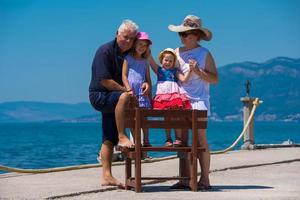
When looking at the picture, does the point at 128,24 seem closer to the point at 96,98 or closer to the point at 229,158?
the point at 96,98

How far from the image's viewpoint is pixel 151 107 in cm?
834

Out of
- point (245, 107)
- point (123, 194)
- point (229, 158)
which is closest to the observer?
point (123, 194)

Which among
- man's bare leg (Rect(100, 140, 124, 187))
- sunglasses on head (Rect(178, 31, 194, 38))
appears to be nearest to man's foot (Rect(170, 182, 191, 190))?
man's bare leg (Rect(100, 140, 124, 187))

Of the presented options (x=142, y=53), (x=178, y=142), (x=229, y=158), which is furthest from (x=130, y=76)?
(x=229, y=158)

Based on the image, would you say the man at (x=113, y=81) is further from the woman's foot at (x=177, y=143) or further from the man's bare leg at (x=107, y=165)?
the woman's foot at (x=177, y=143)

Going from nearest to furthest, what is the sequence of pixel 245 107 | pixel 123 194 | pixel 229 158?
pixel 123 194, pixel 229 158, pixel 245 107

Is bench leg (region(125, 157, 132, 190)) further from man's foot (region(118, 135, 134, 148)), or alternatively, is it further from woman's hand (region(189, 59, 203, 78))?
woman's hand (region(189, 59, 203, 78))

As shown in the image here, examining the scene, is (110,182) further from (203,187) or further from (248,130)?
(248,130)

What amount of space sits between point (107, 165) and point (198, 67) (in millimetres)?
1381

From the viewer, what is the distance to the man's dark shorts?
27.1 feet

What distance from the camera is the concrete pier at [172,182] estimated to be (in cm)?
784

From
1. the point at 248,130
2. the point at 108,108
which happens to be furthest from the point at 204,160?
the point at 248,130

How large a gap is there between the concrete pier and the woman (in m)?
Result: 0.38

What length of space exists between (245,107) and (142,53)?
898cm
